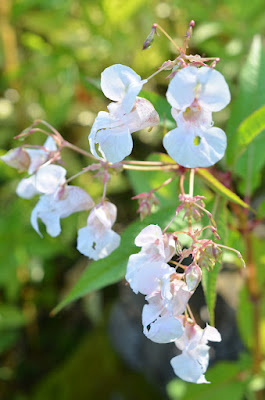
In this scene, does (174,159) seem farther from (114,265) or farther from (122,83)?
(114,265)

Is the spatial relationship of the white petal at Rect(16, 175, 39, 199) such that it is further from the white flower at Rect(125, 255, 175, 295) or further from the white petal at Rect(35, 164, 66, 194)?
the white flower at Rect(125, 255, 175, 295)

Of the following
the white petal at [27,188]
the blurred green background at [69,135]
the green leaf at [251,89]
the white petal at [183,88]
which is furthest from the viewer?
the blurred green background at [69,135]

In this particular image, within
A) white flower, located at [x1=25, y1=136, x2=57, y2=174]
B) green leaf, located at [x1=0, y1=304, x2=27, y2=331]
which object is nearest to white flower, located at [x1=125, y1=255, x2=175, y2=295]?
white flower, located at [x1=25, y1=136, x2=57, y2=174]

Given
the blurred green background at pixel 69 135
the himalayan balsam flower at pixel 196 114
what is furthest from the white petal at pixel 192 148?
the blurred green background at pixel 69 135

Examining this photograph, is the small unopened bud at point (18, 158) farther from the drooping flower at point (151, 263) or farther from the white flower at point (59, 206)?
the drooping flower at point (151, 263)

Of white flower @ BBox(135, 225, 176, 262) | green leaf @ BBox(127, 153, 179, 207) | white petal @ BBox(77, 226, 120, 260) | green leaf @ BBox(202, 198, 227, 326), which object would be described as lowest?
green leaf @ BBox(127, 153, 179, 207)

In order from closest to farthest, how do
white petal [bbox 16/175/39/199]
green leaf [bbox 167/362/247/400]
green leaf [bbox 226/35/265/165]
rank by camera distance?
1. white petal [bbox 16/175/39/199]
2. green leaf [bbox 226/35/265/165]
3. green leaf [bbox 167/362/247/400]
